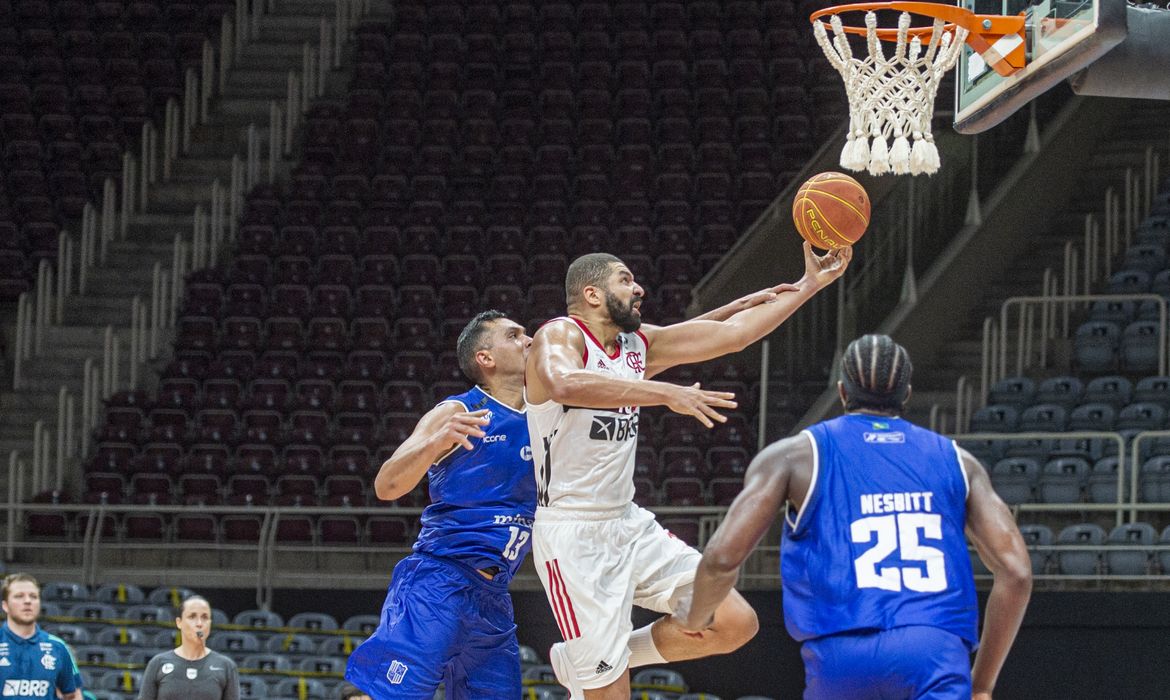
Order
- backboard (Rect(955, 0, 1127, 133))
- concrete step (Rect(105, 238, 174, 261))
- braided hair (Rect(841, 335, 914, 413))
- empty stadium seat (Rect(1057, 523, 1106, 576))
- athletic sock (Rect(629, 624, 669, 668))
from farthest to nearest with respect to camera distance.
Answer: concrete step (Rect(105, 238, 174, 261)), empty stadium seat (Rect(1057, 523, 1106, 576)), backboard (Rect(955, 0, 1127, 133)), athletic sock (Rect(629, 624, 669, 668)), braided hair (Rect(841, 335, 914, 413))

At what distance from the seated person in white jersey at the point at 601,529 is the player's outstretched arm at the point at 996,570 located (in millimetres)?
1663

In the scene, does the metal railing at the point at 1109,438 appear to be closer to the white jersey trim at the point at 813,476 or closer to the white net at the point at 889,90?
the white net at the point at 889,90

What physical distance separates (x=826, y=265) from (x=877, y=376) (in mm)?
2282

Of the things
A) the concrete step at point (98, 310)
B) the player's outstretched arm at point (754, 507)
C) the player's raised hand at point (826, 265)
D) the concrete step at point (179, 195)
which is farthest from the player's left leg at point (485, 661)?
the concrete step at point (179, 195)

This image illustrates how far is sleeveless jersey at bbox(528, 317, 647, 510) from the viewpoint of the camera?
655cm

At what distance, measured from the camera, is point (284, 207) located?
2131 centimetres

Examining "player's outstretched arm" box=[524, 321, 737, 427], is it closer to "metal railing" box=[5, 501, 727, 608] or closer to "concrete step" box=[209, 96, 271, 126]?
"metal railing" box=[5, 501, 727, 608]

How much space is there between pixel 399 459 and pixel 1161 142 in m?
17.9

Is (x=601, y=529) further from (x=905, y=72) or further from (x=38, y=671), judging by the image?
(x=38, y=671)

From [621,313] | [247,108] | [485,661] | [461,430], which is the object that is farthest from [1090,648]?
[247,108]

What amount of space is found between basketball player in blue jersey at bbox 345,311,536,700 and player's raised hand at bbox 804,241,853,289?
1297 mm

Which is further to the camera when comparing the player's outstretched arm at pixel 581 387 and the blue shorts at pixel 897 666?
the player's outstretched arm at pixel 581 387

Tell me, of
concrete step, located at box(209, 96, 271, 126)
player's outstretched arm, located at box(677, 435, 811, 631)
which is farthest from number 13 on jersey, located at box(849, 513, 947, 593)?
concrete step, located at box(209, 96, 271, 126)

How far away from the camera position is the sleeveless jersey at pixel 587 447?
21.5 feet
